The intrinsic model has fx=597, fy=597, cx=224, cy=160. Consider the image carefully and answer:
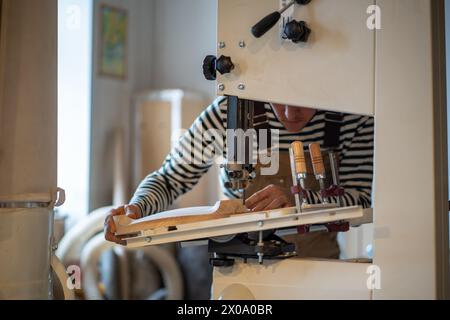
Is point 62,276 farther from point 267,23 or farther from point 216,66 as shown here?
point 267,23

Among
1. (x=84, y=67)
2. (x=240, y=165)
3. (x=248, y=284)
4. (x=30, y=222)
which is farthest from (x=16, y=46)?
(x=84, y=67)

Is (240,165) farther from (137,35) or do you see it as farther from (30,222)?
(137,35)

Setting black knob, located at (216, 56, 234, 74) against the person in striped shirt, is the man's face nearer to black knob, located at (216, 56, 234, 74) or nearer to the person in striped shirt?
the person in striped shirt

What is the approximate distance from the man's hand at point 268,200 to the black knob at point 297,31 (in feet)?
1.04

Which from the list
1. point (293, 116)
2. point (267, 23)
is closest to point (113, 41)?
point (293, 116)

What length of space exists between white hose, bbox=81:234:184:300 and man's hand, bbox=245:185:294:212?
5.88 ft

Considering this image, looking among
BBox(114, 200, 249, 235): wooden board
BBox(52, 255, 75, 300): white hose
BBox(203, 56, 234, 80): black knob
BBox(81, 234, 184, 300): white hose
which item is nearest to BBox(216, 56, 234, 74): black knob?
BBox(203, 56, 234, 80): black knob

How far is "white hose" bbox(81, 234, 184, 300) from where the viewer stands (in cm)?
290

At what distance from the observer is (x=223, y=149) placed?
59.4 inches

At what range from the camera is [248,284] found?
1.04 m

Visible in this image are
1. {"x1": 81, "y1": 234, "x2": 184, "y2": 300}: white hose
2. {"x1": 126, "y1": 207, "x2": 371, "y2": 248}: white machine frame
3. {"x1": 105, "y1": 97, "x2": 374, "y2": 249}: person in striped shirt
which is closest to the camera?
{"x1": 126, "y1": 207, "x2": 371, "y2": 248}: white machine frame

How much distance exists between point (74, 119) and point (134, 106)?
0.37 m

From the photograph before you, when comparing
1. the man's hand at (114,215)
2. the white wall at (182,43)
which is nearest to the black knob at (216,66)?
the man's hand at (114,215)

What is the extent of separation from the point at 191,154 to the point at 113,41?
2.01 metres
